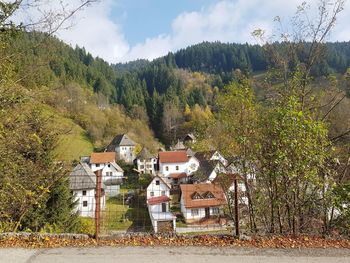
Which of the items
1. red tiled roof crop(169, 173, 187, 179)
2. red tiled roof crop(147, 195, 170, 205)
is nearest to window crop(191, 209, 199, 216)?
red tiled roof crop(147, 195, 170, 205)

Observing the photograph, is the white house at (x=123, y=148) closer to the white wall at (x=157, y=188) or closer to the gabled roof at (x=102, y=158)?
the gabled roof at (x=102, y=158)

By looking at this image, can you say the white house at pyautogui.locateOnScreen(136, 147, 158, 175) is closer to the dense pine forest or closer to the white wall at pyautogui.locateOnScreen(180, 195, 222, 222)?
the white wall at pyautogui.locateOnScreen(180, 195, 222, 222)

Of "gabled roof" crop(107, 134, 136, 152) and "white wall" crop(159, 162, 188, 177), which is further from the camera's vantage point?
"gabled roof" crop(107, 134, 136, 152)

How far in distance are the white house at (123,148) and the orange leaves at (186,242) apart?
6374 cm

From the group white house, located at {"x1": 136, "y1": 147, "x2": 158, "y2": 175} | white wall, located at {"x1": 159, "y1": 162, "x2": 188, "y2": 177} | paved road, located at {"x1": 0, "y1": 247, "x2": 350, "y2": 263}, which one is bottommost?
paved road, located at {"x1": 0, "y1": 247, "x2": 350, "y2": 263}

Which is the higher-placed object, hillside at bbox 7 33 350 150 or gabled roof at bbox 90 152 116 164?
hillside at bbox 7 33 350 150

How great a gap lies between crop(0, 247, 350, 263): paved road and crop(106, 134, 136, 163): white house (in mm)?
64409

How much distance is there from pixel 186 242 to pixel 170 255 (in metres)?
0.77

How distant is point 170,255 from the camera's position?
21.3ft

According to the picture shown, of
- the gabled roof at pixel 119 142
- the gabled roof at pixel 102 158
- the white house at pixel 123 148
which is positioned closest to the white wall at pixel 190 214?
the gabled roof at pixel 102 158

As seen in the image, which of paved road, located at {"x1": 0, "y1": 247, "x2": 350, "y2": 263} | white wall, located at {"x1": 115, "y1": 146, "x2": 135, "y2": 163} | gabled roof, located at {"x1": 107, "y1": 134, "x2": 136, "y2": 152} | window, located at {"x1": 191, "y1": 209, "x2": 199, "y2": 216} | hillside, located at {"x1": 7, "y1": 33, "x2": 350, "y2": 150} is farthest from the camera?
hillside, located at {"x1": 7, "y1": 33, "x2": 350, "y2": 150}

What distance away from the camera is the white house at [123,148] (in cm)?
7075

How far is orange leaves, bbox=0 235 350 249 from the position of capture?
7.02 meters

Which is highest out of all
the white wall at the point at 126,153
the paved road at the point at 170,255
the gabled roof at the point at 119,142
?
the gabled roof at the point at 119,142
